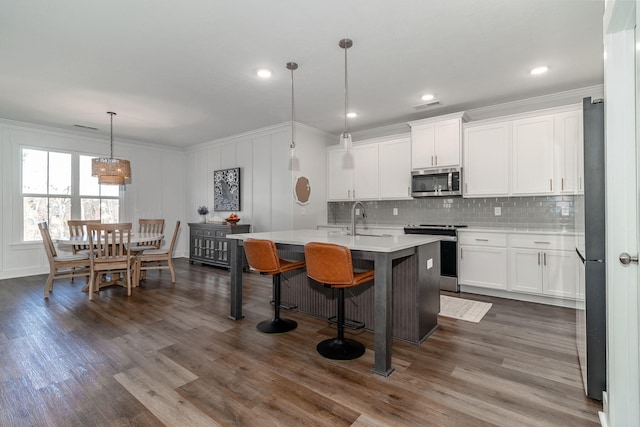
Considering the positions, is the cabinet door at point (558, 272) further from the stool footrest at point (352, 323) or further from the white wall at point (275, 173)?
the white wall at point (275, 173)

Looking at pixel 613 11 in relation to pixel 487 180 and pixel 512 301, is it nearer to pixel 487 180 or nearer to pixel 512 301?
pixel 487 180

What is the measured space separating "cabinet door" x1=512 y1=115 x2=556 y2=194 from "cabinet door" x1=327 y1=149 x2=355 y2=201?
8.72 feet

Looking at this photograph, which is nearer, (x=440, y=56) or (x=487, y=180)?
(x=440, y=56)

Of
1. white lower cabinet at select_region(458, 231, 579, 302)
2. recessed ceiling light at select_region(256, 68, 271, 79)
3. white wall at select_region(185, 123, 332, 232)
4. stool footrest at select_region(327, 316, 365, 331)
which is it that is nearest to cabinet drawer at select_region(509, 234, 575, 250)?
white lower cabinet at select_region(458, 231, 579, 302)

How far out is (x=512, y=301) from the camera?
3943 millimetres

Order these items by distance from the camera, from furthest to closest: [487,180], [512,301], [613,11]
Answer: [487,180]
[512,301]
[613,11]

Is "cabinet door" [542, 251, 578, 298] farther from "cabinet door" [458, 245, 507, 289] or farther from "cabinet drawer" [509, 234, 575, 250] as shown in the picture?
"cabinet door" [458, 245, 507, 289]

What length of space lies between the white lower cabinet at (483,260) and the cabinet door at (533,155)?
2.44 ft

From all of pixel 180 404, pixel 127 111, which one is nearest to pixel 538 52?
pixel 180 404

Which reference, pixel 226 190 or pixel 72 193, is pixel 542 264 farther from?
pixel 72 193

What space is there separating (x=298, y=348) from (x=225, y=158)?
5.03m

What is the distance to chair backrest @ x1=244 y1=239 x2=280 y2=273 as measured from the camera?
2.69 metres

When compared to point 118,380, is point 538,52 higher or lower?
higher

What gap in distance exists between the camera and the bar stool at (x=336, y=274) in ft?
7.26
